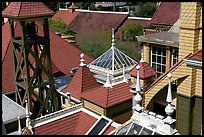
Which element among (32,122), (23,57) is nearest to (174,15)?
(23,57)

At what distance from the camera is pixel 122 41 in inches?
1282

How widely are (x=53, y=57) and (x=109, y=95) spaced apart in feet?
20.2

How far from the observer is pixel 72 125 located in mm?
9445

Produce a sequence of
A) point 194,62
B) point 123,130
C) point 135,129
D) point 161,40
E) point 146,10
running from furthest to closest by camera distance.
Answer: point 146,10 → point 161,40 → point 123,130 → point 135,129 → point 194,62

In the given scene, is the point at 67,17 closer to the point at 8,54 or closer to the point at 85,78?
the point at 8,54

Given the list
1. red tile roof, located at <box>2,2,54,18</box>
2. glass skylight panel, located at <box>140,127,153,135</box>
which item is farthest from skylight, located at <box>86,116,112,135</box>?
red tile roof, located at <box>2,2,54,18</box>

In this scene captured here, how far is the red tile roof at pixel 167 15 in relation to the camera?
951 inches

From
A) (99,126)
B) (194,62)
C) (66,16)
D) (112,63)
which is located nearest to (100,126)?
(99,126)

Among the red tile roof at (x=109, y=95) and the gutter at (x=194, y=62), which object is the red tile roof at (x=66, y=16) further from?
the gutter at (x=194, y=62)

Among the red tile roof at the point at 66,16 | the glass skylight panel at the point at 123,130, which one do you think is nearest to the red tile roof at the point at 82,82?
the glass skylight panel at the point at 123,130

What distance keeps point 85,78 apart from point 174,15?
1614 centimetres

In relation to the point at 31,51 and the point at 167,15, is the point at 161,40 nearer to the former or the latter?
the point at 31,51

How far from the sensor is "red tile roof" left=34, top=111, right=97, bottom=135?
9.04 meters

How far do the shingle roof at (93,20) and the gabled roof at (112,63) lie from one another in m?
24.3
